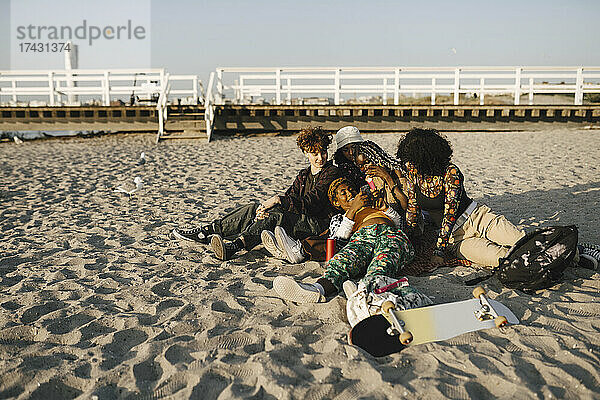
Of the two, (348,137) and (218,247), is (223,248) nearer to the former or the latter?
(218,247)

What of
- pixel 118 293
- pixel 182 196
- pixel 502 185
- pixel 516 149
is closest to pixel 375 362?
pixel 118 293

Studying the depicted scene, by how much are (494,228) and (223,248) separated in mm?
2102

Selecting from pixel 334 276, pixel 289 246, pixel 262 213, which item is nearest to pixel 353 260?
pixel 334 276

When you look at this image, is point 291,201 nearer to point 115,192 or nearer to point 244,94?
point 115,192

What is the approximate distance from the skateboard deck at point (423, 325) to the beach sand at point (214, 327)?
49mm

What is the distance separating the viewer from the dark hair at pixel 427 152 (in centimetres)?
384

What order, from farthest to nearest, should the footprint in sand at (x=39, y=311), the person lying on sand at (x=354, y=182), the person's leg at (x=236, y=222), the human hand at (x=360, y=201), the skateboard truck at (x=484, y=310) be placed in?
the person's leg at (x=236, y=222) → the person lying on sand at (x=354, y=182) → the human hand at (x=360, y=201) → the footprint in sand at (x=39, y=311) → the skateboard truck at (x=484, y=310)

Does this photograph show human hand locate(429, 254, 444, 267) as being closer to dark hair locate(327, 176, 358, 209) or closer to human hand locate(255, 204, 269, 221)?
dark hair locate(327, 176, 358, 209)

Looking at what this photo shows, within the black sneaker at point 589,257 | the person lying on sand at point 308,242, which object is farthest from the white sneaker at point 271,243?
the black sneaker at point 589,257

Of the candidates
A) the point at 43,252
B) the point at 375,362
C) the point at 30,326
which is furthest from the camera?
the point at 43,252

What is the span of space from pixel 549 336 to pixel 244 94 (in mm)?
16538

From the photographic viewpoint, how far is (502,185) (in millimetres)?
8133

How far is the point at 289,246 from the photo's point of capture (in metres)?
4.11

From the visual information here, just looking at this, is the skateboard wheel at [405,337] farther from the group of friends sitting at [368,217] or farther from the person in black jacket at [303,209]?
the person in black jacket at [303,209]
